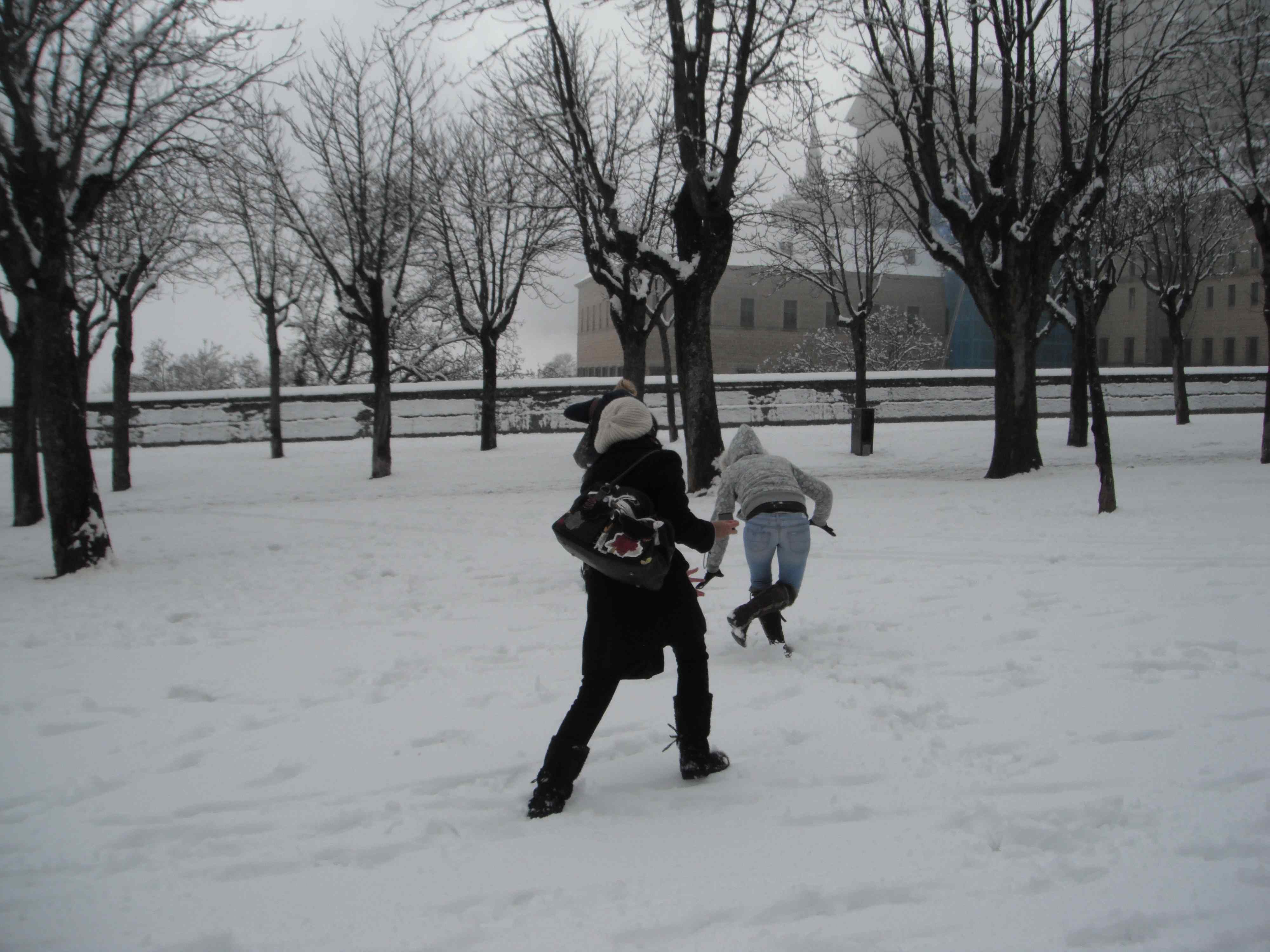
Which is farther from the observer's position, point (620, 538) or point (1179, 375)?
point (1179, 375)

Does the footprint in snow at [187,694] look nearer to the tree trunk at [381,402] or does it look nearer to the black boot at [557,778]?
the black boot at [557,778]

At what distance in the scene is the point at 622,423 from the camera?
376cm

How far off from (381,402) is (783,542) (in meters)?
13.7

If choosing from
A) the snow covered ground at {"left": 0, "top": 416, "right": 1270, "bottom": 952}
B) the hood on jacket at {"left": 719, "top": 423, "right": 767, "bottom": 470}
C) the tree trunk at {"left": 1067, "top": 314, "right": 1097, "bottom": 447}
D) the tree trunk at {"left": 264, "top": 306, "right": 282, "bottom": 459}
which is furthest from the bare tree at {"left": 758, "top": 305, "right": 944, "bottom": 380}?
the hood on jacket at {"left": 719, "top": 423, "right": 767, "bottom": 470}

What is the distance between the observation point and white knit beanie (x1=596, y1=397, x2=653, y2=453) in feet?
12.3

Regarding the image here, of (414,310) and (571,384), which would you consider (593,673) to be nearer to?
(571,384)

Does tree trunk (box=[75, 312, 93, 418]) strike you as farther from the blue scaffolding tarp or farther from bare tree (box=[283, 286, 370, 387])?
the blue scaffolding tarp

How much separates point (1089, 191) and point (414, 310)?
22.3 meters

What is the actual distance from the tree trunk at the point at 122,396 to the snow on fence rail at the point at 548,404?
747 cm

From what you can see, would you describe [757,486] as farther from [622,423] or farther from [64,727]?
[64,727]

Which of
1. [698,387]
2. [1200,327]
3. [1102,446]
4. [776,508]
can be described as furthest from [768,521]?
[1200,327]

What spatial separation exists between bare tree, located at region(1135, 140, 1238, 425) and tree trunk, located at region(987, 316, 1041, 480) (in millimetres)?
9169

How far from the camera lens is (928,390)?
2617cm

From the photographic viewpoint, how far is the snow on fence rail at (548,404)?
973 inches
